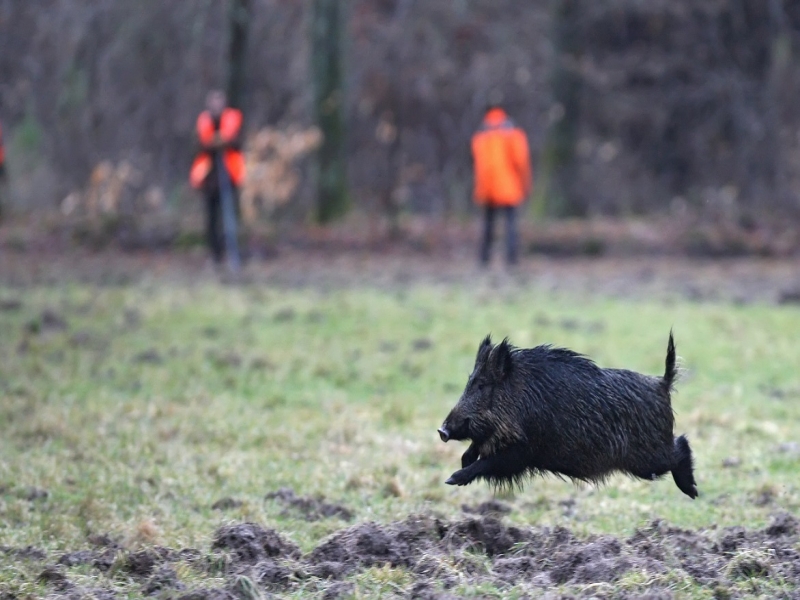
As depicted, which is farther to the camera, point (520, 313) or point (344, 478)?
point (520, 313)

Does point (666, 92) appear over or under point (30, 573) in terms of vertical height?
over

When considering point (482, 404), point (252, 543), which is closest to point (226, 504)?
point (252, 543)

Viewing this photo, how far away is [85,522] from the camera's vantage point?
586cm

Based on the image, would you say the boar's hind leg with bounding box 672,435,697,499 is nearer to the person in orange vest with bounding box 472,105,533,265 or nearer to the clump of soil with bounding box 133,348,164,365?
the clump of soil with bounding box 133,348,164,365

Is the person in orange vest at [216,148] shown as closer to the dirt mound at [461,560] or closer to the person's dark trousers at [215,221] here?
the person's dark trousers at [215,221]

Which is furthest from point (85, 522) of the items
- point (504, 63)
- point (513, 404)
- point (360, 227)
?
point (504, 63)

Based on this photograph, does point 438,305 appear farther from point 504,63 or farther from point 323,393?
point 504,63

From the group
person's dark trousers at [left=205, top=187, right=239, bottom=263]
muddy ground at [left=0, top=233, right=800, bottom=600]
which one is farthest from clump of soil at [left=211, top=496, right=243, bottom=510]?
person's dark trousers at [left=205, top=187, right=239, bottom=263]

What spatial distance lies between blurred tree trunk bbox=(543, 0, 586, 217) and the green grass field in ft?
27.2

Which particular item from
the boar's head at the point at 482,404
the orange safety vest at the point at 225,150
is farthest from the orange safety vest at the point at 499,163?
the boar's head at the point at 482,404

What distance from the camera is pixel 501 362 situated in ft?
18.5

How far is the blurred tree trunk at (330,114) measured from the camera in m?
22.2

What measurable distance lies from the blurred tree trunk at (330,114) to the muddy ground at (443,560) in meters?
17.1

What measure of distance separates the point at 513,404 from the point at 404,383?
4.14m
